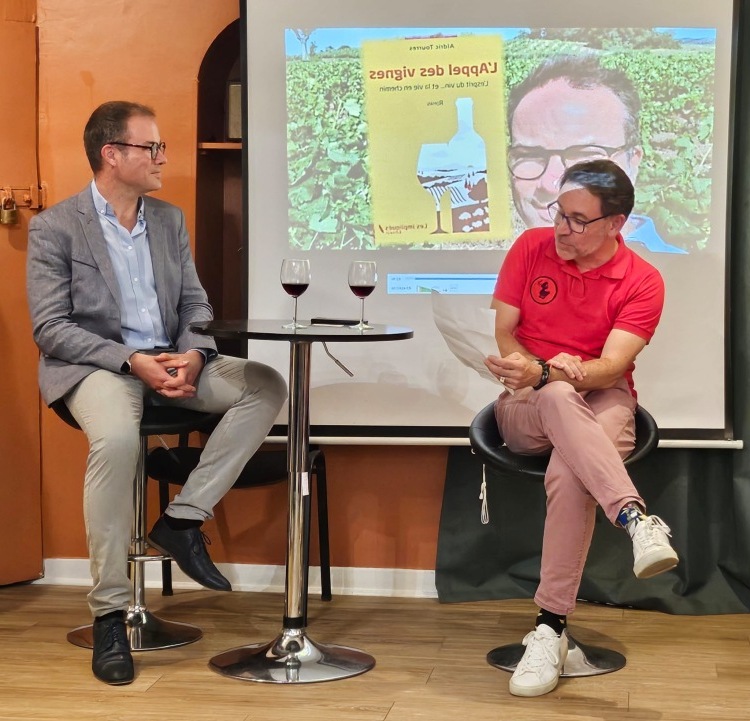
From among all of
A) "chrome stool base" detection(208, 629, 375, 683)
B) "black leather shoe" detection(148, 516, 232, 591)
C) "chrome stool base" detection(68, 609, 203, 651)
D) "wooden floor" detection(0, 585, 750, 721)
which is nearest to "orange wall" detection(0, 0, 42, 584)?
"wooden floor" detection(0, 585, 750, 721)

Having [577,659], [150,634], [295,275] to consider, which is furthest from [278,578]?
[295,275]

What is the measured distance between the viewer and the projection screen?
3.47 metres

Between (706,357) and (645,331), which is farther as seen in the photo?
(706,357)

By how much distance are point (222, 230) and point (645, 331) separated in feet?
5.49

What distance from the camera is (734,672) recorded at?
2.87 m

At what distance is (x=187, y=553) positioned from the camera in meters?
2.93

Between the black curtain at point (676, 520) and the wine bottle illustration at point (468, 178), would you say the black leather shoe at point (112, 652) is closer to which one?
the black curtain at point (676, 520)

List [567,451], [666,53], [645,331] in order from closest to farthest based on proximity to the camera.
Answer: [567,451]
[645,331]
[666,53]

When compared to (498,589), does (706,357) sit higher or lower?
higher

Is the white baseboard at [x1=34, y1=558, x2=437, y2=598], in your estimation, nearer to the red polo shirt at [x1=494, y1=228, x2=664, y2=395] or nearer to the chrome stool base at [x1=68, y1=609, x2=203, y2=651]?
the chrome stool base at [x1=68, y1=609, x2=203, y2=651]

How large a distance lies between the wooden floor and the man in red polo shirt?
198 mm

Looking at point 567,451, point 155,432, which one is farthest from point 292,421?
point 567,451

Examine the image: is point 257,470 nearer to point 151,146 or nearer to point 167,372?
point 167,372

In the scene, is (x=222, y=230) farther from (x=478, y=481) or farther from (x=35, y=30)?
(x=478, y=481)
